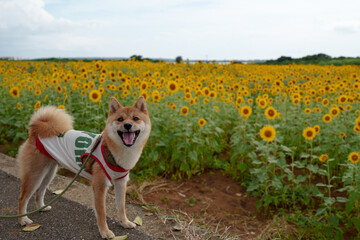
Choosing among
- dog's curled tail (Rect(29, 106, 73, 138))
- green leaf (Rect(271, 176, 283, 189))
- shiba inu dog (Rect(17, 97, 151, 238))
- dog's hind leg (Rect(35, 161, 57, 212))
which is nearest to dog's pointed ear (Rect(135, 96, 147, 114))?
shiba inu dog (Rect(17, 97, 151, 238))

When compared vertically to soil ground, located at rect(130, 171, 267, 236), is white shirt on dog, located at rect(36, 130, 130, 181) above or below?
above

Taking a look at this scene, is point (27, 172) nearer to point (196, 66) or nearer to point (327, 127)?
point (327, 127)

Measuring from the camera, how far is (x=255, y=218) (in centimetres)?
376

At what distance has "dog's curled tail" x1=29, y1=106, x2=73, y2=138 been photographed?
3.00 meters

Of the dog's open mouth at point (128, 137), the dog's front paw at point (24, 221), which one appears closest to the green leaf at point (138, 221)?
the dog's open mouth at point (128, 137)

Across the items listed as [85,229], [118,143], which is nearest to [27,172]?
[85,229]

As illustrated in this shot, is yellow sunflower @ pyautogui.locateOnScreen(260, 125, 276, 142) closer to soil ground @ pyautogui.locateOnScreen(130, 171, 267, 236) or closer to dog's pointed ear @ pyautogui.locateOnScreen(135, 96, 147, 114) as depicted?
soil ground @ pyautogui.locateOnScreen(130, 171, 267, 236)

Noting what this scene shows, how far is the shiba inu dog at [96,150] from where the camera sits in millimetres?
2621

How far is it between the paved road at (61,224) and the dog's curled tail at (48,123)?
98 cm

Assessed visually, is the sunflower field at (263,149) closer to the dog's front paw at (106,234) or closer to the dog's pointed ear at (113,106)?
the dog's front paw at (106,234)

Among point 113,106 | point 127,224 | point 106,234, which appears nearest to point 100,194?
point 106,234

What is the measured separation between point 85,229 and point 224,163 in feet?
8.82

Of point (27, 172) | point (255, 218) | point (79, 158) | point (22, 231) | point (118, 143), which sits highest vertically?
point (118, 143)

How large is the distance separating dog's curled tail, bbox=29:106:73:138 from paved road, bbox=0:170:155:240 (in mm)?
980
